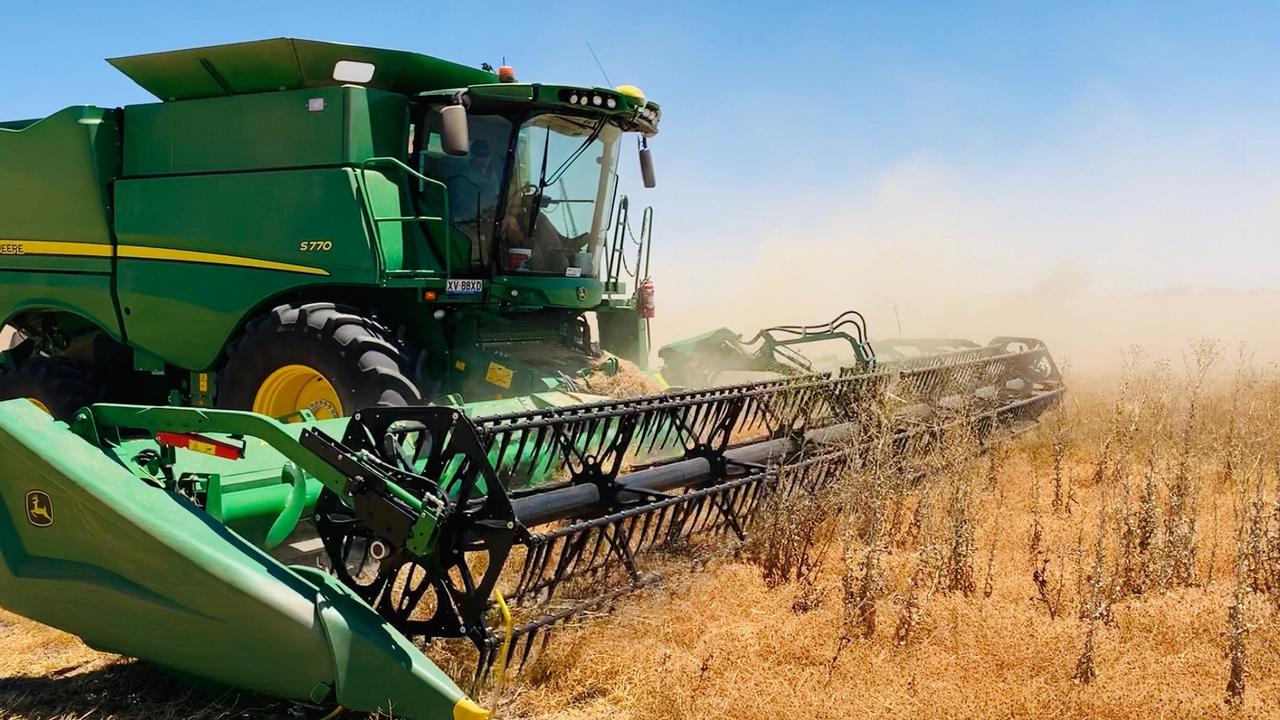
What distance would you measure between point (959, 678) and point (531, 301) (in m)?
3.77

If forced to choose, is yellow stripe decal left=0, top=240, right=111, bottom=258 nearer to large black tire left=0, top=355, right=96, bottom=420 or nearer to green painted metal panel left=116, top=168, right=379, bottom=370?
green painted metal panel left=116, top=168, right=379, bottom=370

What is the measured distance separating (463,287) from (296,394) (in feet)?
3.58

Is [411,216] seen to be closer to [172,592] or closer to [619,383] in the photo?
[619,383]

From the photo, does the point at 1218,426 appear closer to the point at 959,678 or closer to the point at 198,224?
the point at 959,678

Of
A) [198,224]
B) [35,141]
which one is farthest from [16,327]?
[198,224]

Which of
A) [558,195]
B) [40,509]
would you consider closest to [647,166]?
[558,195]

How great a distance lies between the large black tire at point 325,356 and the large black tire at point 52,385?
57.8 inches

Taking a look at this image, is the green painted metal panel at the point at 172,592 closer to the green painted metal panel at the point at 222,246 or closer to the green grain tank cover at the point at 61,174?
the green painted metal panel at the point at 222,246

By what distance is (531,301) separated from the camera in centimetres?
602

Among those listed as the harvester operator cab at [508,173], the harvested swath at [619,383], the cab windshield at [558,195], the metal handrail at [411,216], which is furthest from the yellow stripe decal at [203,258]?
the harvested swath at [619,383]

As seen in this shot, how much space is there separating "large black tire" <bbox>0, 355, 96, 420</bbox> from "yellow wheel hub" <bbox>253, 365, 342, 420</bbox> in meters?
1.69

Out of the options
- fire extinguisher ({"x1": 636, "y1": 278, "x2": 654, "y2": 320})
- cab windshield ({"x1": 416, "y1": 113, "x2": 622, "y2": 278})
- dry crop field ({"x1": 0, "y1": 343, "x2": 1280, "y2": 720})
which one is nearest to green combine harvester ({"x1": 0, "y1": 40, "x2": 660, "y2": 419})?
cab windshield ({"x1": 416, "y1": 113, "x2": 622, "y2": 278})

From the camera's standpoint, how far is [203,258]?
590 cm

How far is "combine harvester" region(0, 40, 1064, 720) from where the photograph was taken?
8.81 ft
